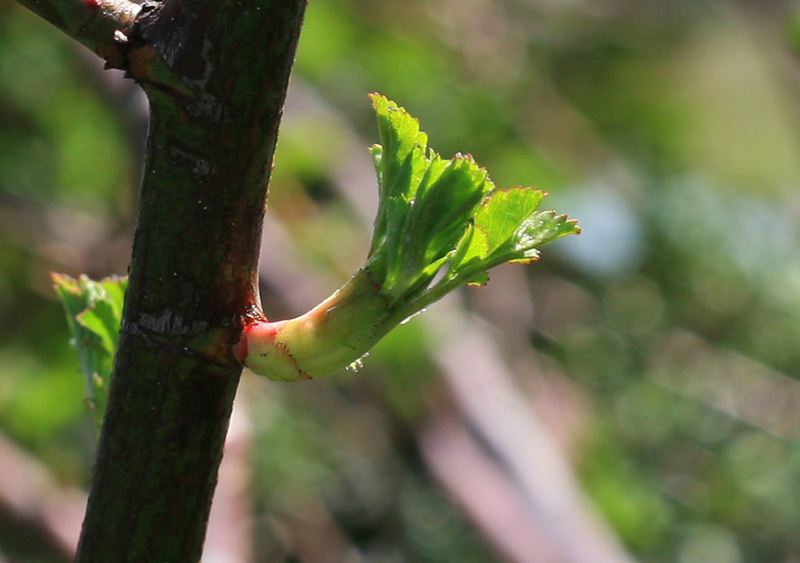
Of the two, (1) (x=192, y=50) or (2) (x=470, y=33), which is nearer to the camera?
(1) (x=192, y=50)

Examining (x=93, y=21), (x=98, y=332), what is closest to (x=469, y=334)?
(x=98, y=332)

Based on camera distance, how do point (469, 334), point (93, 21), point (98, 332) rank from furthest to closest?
point (469, 334) → point (98, 332) → point (93, 21)

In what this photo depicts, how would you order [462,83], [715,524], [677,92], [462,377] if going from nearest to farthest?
[462,377], [715,524], [462,83], [677,92]

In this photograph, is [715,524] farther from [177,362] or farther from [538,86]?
[177,362]

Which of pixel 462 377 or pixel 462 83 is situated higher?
pixel 462 83

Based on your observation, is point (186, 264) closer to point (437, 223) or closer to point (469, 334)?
point (437, 223)

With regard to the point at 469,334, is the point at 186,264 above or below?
below

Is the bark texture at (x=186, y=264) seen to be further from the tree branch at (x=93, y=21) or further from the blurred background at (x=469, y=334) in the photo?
the blurred background at (x=469, y=334)

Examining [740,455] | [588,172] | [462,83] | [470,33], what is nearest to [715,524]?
[740,455]
